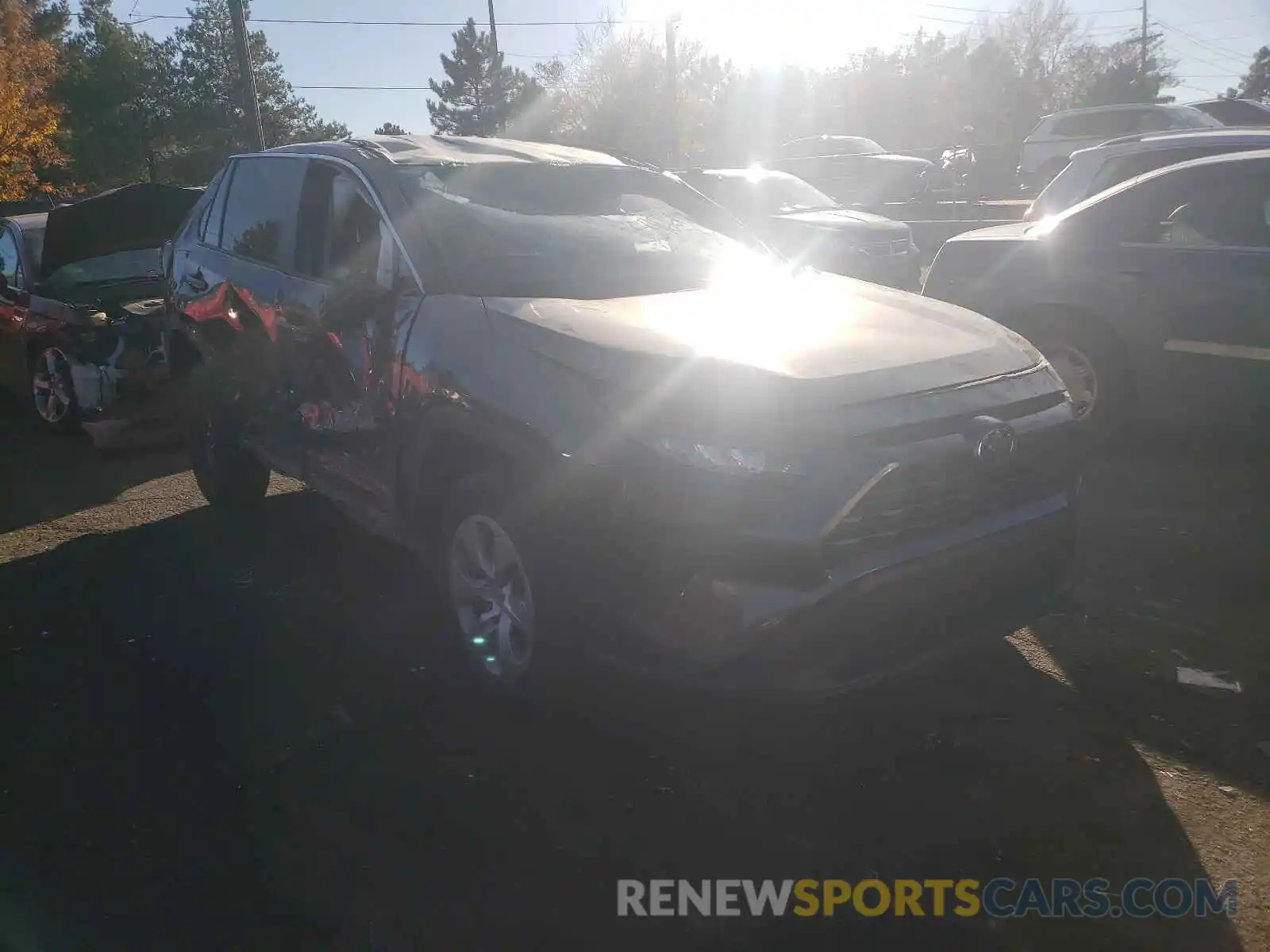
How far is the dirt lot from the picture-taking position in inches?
107

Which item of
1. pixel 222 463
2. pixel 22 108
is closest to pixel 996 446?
pixel 222 463

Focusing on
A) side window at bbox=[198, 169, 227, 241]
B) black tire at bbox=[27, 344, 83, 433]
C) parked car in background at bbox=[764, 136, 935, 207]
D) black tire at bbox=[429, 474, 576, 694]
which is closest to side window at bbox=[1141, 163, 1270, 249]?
black tire at bbox=[429, 474, 576, 694]

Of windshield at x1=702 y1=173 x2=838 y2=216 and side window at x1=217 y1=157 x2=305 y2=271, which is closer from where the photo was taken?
side window at x1=217 y1=157 x2=305 y2=271

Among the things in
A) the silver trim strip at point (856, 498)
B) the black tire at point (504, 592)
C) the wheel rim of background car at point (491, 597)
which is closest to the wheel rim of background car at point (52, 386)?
the black tire at point (504, 592)

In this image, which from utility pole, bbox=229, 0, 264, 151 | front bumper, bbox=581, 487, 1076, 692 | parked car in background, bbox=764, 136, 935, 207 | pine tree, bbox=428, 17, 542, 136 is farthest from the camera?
pine tree, bbox=428, 17, 542, 136

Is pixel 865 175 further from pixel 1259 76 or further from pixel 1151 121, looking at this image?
pixel 1259 76

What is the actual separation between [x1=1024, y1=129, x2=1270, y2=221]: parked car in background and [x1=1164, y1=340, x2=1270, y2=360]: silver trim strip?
222 centimetres

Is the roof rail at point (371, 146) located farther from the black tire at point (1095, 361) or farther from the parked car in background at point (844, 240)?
the parked car in background at point (844, 240)

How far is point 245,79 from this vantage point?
60.7 ft

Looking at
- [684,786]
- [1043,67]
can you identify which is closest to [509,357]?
[684,786]

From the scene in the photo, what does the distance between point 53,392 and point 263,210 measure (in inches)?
159

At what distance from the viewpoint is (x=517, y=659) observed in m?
3.51

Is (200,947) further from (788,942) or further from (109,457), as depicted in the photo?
(109,457)

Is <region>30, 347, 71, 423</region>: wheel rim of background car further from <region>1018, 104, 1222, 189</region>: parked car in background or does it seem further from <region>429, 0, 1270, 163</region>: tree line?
<region>429, 0, 1270, 163</region>: tree line
